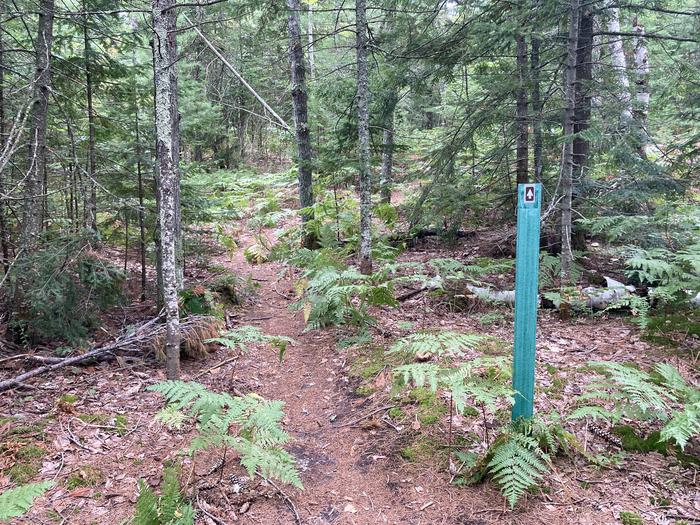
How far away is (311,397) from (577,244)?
6631 millimetres

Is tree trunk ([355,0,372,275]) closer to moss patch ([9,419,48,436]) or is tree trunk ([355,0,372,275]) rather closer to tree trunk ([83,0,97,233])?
tree trunk ([83,0,97,233])

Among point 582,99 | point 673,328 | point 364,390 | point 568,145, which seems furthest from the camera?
point 582,99

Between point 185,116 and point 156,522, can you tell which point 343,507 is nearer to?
point 156,522

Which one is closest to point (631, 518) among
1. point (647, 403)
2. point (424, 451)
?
point (647, 403)

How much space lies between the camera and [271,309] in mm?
9234

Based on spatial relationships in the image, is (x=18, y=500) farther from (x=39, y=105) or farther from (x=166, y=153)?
(x=39, y=105)

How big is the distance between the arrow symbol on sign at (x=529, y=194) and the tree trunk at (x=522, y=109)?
564 centimetres

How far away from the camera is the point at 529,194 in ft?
10.5

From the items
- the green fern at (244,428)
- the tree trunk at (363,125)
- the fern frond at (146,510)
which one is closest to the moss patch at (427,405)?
the green fern at (244,428)

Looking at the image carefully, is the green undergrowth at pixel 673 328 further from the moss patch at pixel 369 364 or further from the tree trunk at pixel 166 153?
the tree trunk at pixel 166 153

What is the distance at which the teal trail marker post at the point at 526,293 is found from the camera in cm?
321

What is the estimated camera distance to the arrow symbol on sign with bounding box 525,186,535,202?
319cm

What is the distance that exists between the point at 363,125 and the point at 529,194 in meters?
5.24

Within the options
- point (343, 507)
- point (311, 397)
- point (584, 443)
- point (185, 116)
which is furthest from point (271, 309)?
point (185, 116)
